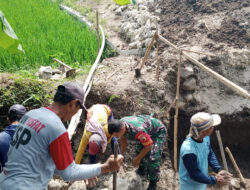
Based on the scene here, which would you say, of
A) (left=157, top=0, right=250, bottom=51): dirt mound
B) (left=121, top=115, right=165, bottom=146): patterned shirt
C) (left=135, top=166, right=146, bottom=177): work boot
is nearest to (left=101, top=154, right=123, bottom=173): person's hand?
(left=121, top=115, right=165, bottom=146): patterned shirt

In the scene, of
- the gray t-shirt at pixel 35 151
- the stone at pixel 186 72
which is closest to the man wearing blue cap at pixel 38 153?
the gray t-shirt at pixel 35 151

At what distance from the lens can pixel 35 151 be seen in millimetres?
1471

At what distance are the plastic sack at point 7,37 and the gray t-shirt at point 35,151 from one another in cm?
65

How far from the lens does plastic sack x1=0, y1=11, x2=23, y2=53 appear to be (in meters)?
0.85

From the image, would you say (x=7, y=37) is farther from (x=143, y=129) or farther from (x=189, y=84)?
(x=189, y=84)

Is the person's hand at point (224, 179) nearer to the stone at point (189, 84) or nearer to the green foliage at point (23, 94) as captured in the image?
the stone at point (189, 84)

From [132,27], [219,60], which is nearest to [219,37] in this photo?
[219,60]

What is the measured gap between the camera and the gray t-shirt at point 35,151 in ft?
4.81

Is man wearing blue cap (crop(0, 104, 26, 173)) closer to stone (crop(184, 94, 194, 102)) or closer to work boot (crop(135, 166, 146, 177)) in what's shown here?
A: work boot (crop(135, 166, 146, 177))

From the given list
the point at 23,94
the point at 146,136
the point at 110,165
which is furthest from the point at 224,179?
the point at 23,94

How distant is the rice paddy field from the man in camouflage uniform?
7.80 ft

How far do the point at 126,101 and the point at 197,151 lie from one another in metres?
1.96

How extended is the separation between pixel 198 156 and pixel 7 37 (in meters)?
1.78

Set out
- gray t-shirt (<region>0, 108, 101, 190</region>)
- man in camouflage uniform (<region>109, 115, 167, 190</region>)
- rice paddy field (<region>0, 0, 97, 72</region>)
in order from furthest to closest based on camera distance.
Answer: rice paddy field (<region>0, 0, 97, 72</region>)
man in camouflage uniform (<region>109, 115, 167, 190</region>)
gray t-shirt (<region>0, 108, 101, 190</region>)
